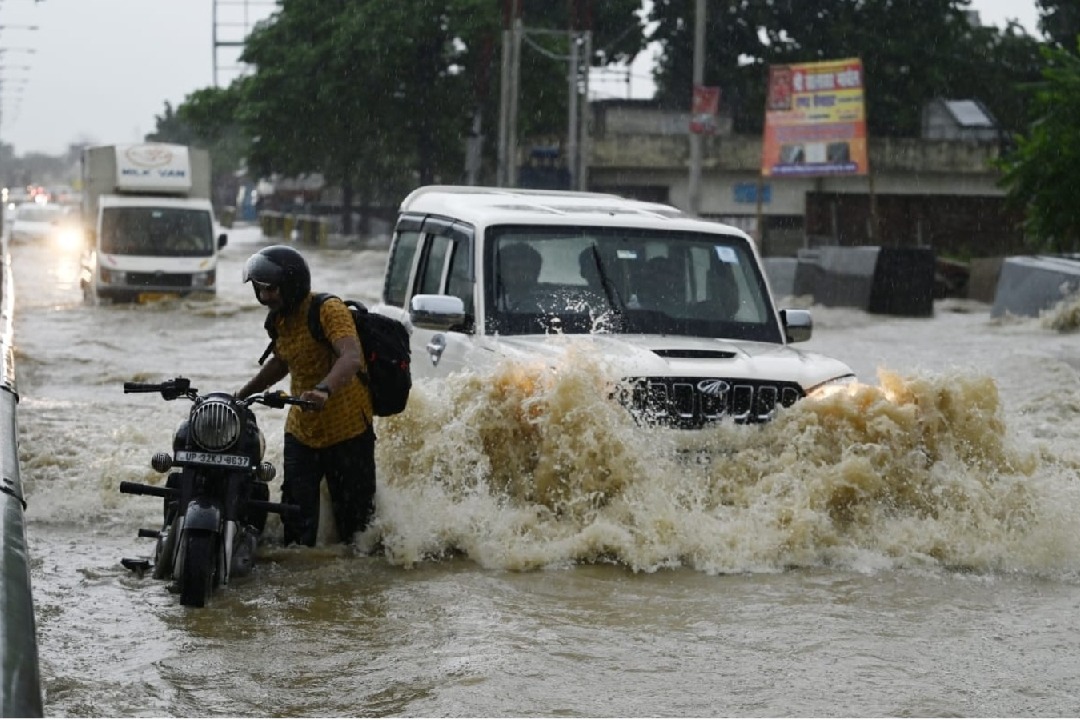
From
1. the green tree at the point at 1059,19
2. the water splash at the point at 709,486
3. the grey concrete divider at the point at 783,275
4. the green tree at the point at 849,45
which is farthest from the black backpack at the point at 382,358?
the green tree at the point at 1059,19

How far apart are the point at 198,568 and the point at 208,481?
1.16ft

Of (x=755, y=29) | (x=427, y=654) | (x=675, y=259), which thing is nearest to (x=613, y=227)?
(x=675, y=259)

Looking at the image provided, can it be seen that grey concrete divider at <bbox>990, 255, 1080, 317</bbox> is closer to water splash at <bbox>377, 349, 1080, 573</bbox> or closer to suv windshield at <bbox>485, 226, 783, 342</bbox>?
suv windshield at <bbox>485, 226, 783, 342</bbox>

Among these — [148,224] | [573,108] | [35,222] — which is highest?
[573,108]

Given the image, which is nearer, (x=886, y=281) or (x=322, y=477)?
(x=322, y=477)

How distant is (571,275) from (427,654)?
3301mm

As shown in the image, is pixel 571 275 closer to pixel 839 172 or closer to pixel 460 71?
pixel 839 172

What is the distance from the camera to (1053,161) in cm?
2984

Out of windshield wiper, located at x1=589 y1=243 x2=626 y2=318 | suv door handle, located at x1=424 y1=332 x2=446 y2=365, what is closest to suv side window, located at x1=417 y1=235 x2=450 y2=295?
suv door handle, located at x1=424 y1=332 x2=446 y2=365

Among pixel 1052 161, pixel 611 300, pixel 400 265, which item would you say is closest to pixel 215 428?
pixel 611 300

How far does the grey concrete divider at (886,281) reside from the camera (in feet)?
97.7

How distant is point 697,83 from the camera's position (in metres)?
32.8

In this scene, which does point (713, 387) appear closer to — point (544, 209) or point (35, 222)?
point (544, 209)

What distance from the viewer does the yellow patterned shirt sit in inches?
309
